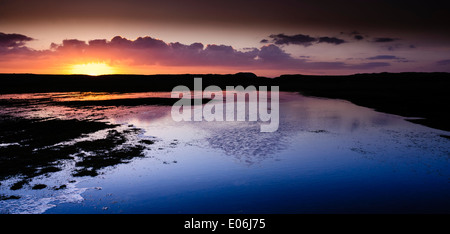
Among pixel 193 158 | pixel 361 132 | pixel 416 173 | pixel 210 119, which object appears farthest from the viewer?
pixel 210 119

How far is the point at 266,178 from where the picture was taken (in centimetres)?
1318

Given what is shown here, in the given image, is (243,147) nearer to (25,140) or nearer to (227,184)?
(227,184)

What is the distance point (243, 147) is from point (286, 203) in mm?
8046

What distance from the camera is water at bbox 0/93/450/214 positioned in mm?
10398

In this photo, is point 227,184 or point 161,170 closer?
point 227,184

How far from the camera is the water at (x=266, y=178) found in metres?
10.4

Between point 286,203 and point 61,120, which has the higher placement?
point 61,120
